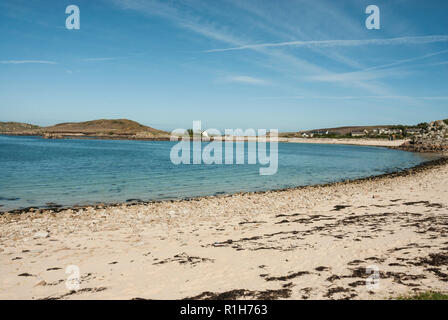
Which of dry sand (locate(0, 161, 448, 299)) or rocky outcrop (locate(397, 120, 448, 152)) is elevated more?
rocky outcrop (locate(397, 120, 448, 152))

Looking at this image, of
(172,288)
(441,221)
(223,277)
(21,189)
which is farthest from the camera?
(21,189)

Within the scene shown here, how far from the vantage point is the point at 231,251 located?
1075 cm

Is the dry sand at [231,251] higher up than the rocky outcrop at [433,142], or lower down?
lower down

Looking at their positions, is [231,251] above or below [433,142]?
below

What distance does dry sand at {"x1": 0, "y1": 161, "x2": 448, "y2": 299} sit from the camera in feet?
24.9

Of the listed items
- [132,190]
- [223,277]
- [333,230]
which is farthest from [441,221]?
[132,190]

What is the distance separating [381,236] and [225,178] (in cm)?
2435

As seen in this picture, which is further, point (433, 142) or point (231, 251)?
point (433, 142)

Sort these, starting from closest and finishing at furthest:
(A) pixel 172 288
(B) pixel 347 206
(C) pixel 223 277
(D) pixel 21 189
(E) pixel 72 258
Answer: (A) pixel 172 288, (C) pixel 223 277, (E) pixel 72 258, (B) pixel 347 206, (D) pixel 21 189

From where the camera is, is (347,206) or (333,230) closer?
(333,230)

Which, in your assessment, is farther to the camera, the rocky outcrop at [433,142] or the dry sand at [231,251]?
the rocky outcrop at [433,142]

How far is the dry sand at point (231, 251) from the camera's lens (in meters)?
7.60

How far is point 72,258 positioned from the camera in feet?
34.5

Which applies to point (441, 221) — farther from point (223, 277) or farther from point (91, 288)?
point (91, 288)
